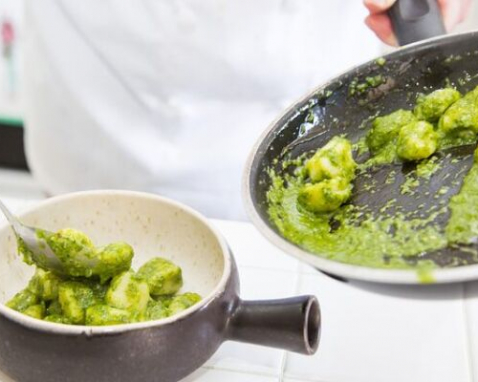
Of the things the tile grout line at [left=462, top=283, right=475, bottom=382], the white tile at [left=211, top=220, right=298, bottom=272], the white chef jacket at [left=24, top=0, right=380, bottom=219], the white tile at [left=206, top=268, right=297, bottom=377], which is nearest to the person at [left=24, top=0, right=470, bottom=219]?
the white chef jacket at [left=24, top=0, right=380, bottom=219]

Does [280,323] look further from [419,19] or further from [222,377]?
[419,19]

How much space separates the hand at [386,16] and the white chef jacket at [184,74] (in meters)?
0.30

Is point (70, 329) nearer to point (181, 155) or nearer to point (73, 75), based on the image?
point (181, 155)

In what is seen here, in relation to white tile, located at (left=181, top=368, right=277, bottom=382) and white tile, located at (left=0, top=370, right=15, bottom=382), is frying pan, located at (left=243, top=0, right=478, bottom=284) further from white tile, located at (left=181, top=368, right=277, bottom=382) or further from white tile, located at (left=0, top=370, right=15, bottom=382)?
white tile, located at (left=0, top=370, right=15, bottom=382)

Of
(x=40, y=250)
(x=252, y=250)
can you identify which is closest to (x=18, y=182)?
(x=252, y=250)

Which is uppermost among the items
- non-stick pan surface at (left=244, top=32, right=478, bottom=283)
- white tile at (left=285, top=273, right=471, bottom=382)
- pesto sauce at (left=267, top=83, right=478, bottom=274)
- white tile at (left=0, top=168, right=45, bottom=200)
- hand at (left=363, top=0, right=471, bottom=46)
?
hand at (left=363, top=0, right=471, bottom=46)

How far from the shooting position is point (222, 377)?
3.36 feet

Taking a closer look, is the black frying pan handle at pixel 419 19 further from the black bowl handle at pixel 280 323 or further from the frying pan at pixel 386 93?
the black bowl handle at pixel 280 323

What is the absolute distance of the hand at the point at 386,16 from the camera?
1.18m

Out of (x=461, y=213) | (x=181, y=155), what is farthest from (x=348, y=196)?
(x=181, y=155)

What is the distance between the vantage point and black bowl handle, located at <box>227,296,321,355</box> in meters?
0.93

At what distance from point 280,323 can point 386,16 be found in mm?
532

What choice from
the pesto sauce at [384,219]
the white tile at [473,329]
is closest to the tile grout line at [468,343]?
the white tile at [473,329]

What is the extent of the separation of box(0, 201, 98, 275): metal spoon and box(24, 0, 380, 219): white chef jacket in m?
0.58
